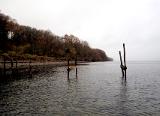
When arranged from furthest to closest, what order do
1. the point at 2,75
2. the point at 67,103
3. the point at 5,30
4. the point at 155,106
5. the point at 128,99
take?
the point at 5,30, the point at 2,75, the point at 128,99, the point at 67,103, the point at 155,106

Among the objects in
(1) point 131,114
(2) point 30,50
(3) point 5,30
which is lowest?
(1) point 131,114

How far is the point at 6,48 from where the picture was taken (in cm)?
11194

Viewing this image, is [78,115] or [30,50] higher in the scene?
[30,50]

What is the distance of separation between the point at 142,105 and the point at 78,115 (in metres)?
8.10

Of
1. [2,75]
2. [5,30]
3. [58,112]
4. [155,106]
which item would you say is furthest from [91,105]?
[5,30]

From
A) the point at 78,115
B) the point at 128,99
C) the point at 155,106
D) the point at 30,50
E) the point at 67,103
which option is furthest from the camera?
the point at 30,50

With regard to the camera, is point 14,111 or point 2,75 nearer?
point 14,111

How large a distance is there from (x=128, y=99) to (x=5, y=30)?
3669 inches

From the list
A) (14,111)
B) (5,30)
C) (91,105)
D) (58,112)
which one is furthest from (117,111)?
(5,30)

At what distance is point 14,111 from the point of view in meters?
22.4

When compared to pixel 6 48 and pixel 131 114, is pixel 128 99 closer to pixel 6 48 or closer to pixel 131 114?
pixel 131 114

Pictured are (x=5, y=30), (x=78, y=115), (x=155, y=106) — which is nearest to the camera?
(x=78, y=115)

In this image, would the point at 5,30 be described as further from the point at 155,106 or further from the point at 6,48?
the point at 155,106

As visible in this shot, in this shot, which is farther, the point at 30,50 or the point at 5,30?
the point at 30,50
